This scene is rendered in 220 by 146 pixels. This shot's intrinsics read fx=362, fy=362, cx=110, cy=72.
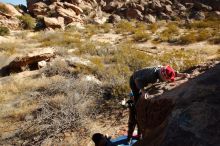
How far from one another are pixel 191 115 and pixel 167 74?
224cm

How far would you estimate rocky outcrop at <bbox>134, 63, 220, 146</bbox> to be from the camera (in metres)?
3.21

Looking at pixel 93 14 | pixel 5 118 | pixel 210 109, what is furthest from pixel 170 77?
pixel 93 14

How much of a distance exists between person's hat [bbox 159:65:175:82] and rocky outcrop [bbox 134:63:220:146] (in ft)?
3.57

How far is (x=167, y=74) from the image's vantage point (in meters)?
5.73

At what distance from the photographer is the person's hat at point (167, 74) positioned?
565 centimetres

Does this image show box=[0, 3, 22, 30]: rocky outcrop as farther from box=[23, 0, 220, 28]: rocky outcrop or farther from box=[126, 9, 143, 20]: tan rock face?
box=[126, 9, 143, 20]: tan rock face

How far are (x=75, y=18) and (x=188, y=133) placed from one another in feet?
89.7

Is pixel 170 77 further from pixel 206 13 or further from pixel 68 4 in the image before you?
pixel 68 4

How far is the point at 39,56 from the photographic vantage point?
48.9 ft

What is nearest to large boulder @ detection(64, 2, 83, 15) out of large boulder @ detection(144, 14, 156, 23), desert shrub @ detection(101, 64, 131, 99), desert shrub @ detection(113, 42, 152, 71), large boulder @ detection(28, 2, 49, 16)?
large boulder @ detection(28, 2, 49, 16)

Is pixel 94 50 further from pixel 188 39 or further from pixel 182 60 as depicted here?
pixel 188 39

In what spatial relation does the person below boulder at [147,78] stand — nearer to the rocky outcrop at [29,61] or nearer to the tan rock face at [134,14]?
the rocky outcrop at [29,61]

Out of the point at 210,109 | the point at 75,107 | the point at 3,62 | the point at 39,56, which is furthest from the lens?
the point at 3,62

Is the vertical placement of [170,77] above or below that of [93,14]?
above
